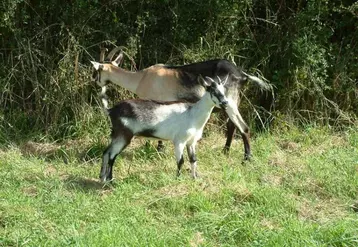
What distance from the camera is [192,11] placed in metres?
8.33

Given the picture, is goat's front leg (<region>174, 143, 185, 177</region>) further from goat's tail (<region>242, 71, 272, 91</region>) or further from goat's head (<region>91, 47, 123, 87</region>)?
goat's head (<region>91, 47, 123, 87</region>)

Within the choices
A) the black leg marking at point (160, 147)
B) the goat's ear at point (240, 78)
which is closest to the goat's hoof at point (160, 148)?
the black leg marking at point (160, 147)

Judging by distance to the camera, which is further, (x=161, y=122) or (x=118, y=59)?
(x=118, y=59)

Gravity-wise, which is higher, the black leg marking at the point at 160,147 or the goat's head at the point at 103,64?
the goat's head at the point at 103,64

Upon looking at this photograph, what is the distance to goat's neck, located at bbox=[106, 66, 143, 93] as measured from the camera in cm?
758

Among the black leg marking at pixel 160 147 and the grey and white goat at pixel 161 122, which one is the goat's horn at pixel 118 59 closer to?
the black leg marking at pixel 160 147

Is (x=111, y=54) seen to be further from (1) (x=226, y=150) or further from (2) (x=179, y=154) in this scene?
(2) (x=179, y=154)

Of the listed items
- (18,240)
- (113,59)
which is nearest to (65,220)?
(18,240)

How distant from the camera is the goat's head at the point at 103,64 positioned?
7.65 meters

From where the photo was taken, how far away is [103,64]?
303 inches

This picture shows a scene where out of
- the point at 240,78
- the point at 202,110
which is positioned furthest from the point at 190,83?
the point at 202,110

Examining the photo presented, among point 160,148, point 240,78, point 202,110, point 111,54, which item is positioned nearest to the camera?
point 202,110

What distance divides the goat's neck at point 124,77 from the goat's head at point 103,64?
73 millimetres

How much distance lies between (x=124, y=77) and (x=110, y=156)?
5.29 ft
